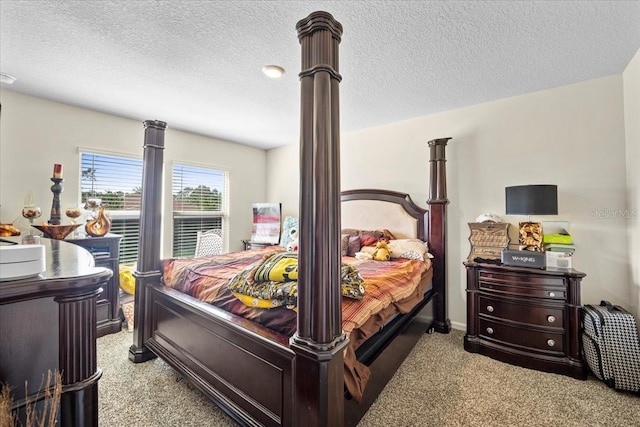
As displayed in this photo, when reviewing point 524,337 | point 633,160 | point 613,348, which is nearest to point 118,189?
point 524,337

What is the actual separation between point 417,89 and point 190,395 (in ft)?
10.4

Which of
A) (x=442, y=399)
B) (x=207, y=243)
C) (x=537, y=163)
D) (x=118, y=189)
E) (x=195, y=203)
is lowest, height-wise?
(x=442, y=399)

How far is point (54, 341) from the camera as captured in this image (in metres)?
0.78

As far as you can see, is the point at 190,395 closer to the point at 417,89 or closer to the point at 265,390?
the point at 265,390

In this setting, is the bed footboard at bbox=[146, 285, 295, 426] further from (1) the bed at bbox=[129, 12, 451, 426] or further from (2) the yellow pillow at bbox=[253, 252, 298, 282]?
(2) the yellow pillow at bbox=[253, 252, 298, 282]

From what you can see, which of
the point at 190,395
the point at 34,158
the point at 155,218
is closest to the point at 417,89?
the point at 155,218

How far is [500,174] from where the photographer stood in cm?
295

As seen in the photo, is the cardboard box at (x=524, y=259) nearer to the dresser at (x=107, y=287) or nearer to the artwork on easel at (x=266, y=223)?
the artwork on easel at (x=266, y=223)

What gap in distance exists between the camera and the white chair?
422cm

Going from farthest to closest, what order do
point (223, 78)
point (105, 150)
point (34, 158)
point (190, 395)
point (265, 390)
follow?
point (105, 150), point (34, 158), point (223, 78), point (190, 395), point (265, 390)

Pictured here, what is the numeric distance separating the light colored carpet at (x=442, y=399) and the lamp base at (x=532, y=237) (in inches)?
41.1

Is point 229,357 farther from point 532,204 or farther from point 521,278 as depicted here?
point 532,204

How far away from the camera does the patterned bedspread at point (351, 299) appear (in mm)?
1443

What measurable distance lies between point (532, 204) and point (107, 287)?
4.18m
